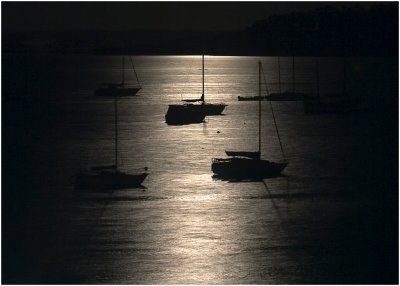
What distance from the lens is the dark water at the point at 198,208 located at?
86.6 ft

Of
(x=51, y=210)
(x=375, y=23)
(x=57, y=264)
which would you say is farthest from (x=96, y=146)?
(x=375, y=23)

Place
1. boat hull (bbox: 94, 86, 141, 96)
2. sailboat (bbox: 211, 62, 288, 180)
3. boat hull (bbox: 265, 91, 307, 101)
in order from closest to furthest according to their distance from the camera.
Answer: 1. sailboat (bbox: 211, 62, 288, 180)
2. boat hull (bbox: 265, 91, 307, 101)
3. boat hull (bbox: 94, 86, 141, 96)

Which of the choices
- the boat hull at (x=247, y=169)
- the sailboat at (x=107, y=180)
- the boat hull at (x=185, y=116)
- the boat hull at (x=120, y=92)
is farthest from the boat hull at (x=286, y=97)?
the sailboat at (x=107, y=180)

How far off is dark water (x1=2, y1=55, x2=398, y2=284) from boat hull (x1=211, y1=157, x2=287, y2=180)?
58cm

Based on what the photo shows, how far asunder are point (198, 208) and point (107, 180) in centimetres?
366

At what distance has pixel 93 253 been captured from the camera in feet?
90.8

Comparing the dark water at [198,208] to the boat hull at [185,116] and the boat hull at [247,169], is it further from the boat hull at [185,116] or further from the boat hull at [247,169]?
the boat hull at [185,116]

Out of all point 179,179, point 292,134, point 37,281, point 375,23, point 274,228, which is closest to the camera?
point 37,281

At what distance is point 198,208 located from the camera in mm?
33938

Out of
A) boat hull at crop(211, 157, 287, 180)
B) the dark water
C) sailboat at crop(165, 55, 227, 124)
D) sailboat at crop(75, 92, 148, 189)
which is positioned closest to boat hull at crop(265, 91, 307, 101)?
sailboat at crop(165, 55, 227, 124)

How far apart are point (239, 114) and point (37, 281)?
46.0 meters

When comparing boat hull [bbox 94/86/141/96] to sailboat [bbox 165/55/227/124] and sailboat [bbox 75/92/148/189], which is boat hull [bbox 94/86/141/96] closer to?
sailboat [bbox 165/55/227/124]

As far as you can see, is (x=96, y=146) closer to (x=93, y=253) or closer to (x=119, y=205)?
(x=119, y=205)

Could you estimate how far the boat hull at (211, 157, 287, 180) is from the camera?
3809 cm
